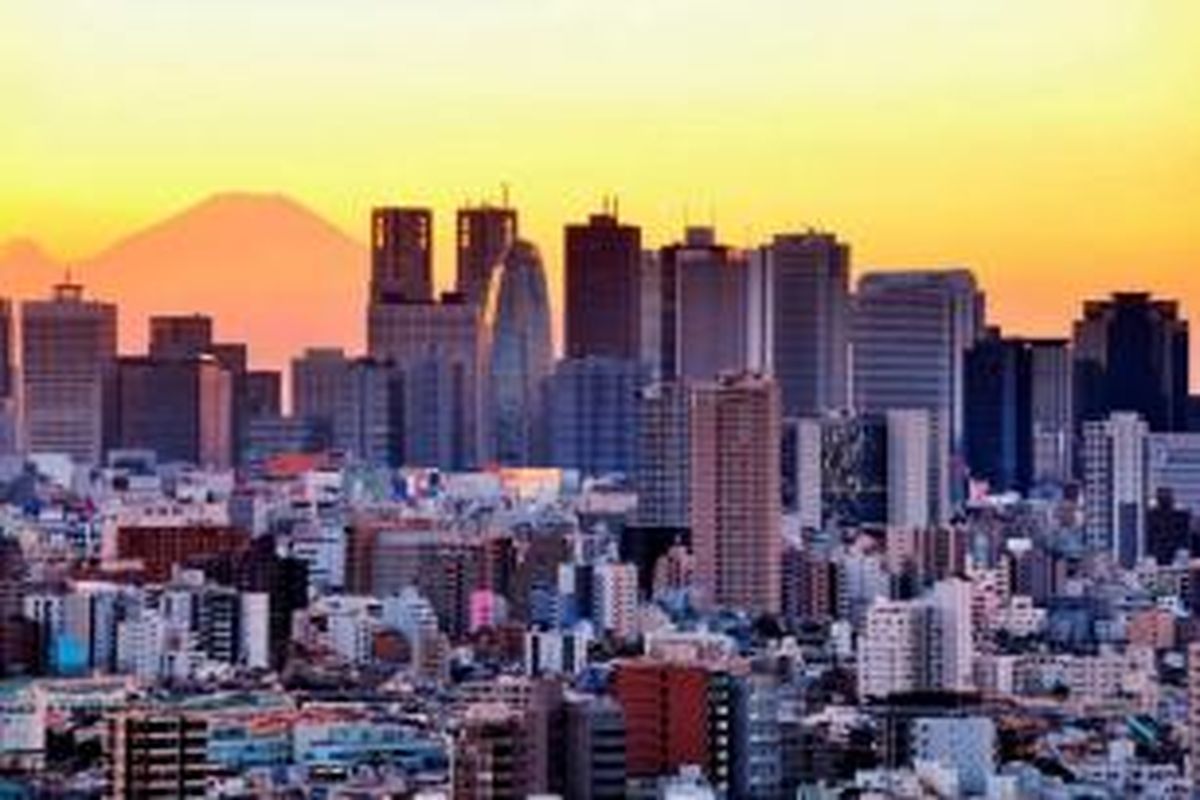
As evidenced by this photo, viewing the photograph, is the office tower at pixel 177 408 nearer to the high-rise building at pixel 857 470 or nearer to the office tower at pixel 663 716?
the high-rise building at pixel 857 470

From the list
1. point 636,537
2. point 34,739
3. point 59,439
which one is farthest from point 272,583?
point 59,439

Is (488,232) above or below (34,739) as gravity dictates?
above

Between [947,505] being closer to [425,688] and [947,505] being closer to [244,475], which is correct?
[244,475]

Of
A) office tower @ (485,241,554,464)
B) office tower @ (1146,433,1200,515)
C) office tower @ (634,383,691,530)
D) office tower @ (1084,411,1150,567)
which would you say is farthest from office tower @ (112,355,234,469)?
office tower @ (1146,433,1200,515)

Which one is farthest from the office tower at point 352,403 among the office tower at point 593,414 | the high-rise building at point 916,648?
the high-rise building at point 916,648

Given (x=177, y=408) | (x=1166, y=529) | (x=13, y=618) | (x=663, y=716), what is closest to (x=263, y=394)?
(x=177, y=408)

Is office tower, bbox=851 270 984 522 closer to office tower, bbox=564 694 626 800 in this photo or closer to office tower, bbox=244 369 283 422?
office tower, bbox=244 369 283 422
